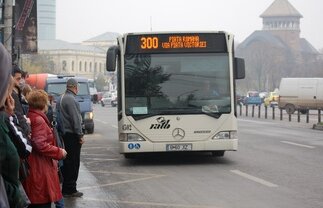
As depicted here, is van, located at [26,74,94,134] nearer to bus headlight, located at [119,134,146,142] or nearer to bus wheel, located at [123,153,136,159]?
bus wheel, located at [123,153,136,159]

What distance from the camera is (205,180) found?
11.1 meters

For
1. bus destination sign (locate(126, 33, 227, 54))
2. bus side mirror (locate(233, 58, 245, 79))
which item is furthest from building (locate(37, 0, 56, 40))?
bus side mirror (locate(233, 58, 245, 79))

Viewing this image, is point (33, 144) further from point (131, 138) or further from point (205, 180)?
point (131, 138)

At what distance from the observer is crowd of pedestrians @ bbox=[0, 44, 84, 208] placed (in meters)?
3.50

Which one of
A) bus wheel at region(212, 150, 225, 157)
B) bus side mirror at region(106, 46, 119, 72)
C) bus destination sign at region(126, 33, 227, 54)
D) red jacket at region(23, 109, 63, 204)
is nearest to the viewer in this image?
red jacket at region(23, 109, 63, 204)

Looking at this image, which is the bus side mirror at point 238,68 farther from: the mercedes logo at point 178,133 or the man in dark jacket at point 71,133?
the man in dark jacket at point 71,133

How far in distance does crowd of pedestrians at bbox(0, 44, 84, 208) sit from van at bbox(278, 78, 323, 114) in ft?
121

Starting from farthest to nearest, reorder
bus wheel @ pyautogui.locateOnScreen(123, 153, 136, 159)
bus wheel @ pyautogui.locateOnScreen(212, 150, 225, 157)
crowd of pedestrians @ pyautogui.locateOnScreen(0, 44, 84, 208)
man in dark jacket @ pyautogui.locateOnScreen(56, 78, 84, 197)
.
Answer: bus wheel @ pyautogui.locateOnScreen(212, 150, 225, 157) < bus wheel @ pyautogui.locateOnScreen(123, 153, 136, 159) < man in dark jacket @ pyautogui.locateOnScreen(56, 78, 84, 197) < crowd of pedestrians @ pyautogui.locateOnScreen(0, 44, 84, 208)

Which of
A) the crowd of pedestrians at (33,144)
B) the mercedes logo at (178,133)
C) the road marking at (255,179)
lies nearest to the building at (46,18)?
the mercedes logo at (178,133)

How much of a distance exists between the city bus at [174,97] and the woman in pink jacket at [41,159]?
6.42 meters

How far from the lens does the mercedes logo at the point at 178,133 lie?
1306cm

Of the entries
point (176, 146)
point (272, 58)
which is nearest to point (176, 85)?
point (176, 146)

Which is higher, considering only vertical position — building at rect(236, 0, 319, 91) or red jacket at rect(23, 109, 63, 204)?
building at rect(236, 0, 319, 91)

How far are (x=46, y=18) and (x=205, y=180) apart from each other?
17827cm
